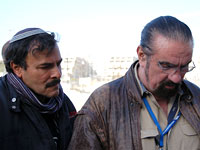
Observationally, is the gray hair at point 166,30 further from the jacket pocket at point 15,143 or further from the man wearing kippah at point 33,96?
the jacket pocket at point 15,143

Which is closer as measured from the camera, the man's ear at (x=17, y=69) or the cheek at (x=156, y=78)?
the cheek at (x=156, y=78)

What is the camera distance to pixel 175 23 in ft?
5.71

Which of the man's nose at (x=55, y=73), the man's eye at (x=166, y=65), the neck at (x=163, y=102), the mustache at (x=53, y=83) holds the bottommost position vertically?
the neck at (x=163, y=102)

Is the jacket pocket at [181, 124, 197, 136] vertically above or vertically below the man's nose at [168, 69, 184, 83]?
below

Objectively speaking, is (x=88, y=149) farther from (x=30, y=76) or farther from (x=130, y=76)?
(x=30, y=76)

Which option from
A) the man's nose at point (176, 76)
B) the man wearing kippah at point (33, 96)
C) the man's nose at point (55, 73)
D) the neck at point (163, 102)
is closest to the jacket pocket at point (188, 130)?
the neck at point (163, 102)

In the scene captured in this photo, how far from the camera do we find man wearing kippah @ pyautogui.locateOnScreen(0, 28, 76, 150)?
1.86 m

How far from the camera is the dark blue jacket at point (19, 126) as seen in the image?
1800 mm

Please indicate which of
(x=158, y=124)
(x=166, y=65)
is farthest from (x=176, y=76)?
(x=158, y=124)

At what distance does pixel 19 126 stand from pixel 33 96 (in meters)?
0.31

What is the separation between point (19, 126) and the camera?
6.10ft

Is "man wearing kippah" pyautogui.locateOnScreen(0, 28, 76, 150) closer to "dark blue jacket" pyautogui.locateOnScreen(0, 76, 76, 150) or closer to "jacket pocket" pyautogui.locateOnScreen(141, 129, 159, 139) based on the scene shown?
"dark blue jacket" pyautogui.locateOnScreen(0, 76, 76, 150)

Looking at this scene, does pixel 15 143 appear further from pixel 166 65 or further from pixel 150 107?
pixel 166 65

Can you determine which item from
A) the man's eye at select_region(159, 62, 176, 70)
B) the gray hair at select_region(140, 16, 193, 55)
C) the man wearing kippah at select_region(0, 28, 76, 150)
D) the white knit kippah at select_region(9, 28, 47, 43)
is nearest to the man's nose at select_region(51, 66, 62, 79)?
the man wearing kippah at select_region(0, 28, 76, 150)
